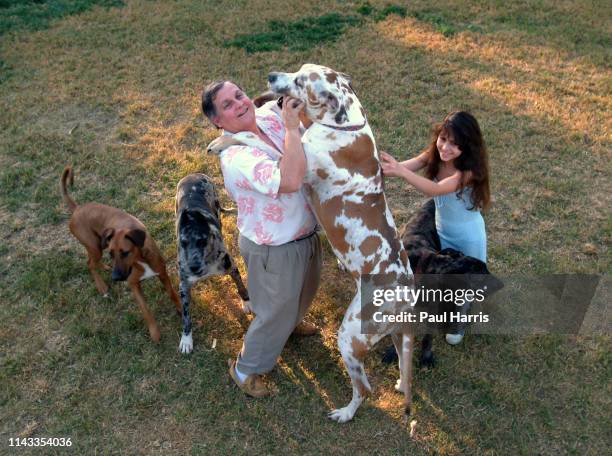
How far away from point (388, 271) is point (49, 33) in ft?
27.9

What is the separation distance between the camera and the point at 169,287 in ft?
14.5

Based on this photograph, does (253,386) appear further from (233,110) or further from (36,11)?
(36,11)

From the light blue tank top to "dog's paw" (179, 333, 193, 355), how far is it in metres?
2.12

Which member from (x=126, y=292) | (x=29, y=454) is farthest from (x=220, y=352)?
(x=29, y=454)

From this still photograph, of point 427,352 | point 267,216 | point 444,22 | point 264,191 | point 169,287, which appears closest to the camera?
point 264,191

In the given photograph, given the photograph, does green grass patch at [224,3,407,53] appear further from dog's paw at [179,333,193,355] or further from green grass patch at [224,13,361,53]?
dog's paw at [179,333,193,355]

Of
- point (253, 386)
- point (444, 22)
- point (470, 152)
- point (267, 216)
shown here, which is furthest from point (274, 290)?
point (444, 22)

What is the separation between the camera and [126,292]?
4680mm

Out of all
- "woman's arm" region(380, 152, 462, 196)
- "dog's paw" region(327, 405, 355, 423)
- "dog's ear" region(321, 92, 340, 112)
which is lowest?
"dog's paw" region(327, 405, 355, 423)

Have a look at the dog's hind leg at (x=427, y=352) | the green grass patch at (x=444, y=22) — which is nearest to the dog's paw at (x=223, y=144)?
the dog's hind leg at (x=427, y=352)

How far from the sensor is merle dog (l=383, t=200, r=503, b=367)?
363 cm

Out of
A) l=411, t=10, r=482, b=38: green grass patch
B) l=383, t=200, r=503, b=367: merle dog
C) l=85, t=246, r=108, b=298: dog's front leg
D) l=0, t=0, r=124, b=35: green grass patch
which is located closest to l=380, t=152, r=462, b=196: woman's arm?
l=383, t=200, r=503, b=367: merle dog

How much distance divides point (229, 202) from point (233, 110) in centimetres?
273

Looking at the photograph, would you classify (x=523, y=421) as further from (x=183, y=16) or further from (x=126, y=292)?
(x=183, y=16)
